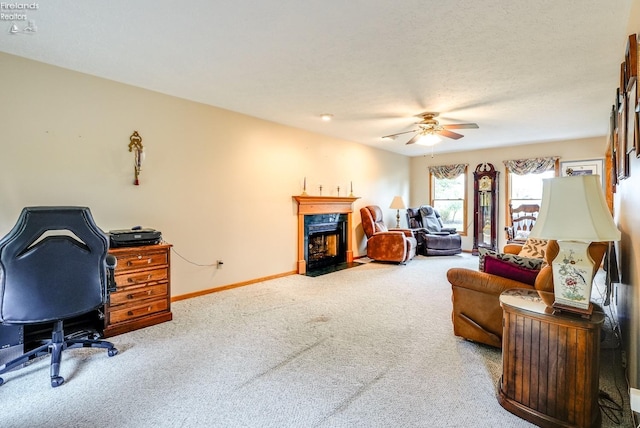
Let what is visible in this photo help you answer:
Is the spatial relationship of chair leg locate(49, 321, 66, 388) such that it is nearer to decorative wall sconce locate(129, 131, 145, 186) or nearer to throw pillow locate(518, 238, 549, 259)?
decorative wall sconce locate(129, 131, 145, 186)

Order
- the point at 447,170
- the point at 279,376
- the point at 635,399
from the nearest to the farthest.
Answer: the point at 635,399, the point at 279,376, the point at 447,170

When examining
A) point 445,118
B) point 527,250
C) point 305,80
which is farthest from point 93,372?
point 445,118

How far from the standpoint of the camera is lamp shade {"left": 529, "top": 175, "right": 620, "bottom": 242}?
5.16 ft

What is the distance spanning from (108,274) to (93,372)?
0.72 meters

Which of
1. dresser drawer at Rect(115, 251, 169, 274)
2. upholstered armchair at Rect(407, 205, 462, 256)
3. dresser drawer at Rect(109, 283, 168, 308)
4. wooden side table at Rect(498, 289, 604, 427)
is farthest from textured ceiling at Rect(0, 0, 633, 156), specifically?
upholstered armchair at Rect(407, 205, 462, 256)

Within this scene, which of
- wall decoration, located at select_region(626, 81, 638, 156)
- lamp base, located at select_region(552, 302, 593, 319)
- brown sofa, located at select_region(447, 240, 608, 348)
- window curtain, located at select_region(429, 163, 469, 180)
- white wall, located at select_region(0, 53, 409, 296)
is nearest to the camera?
wall decoration, located at select_region(626, 81, 638, 156)

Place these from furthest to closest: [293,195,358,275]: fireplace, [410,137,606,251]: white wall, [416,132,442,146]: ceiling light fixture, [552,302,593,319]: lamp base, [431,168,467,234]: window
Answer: [431,168,467,234]: window, [410,137,606,251]: white wall, [293,195,358,275]: fireplace, [416,132,442,146]: ceiling light fixture, [552,302,593,319]: lamp base

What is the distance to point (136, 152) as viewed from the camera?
3.41m

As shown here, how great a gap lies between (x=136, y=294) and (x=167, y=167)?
1.52 m

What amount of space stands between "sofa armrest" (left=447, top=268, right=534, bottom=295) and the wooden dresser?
280cm

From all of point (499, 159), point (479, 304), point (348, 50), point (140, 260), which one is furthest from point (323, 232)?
point (499, 159)

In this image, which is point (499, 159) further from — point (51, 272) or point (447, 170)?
point (51, 272)

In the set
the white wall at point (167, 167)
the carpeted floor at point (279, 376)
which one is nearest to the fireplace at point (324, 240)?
the white wall at point (167, 167)

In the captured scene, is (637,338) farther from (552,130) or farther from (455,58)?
(552,130)
